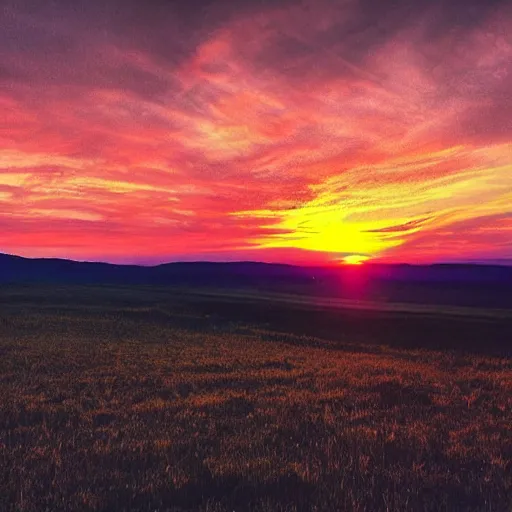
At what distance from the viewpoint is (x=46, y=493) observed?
19.7ft

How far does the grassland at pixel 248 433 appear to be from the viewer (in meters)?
6.07

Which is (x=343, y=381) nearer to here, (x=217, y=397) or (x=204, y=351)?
(x=217, y=397)

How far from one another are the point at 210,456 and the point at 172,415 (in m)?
2.82

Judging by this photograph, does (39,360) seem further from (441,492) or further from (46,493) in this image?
(441,492)

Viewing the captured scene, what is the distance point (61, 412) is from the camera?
1019 cm

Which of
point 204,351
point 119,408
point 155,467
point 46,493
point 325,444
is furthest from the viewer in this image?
point 204,351

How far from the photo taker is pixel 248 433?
8641mm

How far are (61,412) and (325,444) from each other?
18.7 feet

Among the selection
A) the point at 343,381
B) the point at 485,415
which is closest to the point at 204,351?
the point at 343,381

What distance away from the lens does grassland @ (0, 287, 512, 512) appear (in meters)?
6.07

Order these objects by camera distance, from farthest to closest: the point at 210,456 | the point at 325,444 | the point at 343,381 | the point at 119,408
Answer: the point at 343,381 < the point at 119,408 < the point at 325,444 < the point at 210,456

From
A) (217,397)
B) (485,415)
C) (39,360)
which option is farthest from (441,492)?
(39,360)

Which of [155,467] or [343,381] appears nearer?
[155,467]

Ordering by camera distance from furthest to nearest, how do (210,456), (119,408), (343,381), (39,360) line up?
(39,360) < (343,381) < (119,408) < (210,456)
